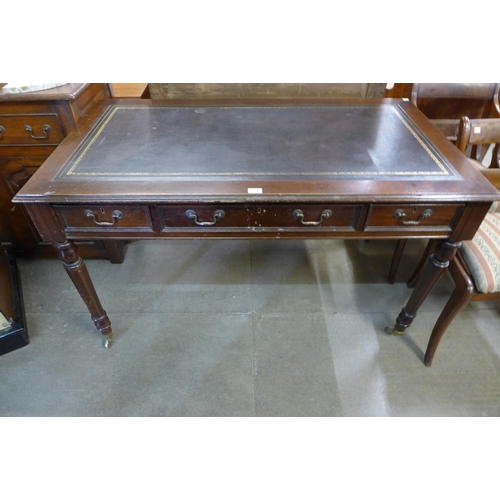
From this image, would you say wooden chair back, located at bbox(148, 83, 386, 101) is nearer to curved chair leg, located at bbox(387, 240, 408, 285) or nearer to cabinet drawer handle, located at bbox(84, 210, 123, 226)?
curved chair leg, located at bbox(387, 240, 408, 285)

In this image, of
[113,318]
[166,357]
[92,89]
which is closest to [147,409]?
[166,357]

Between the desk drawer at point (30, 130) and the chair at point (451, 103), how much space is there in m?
1.65

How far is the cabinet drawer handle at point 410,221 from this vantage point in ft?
3.56

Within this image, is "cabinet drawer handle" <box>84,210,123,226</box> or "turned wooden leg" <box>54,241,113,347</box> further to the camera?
"turned wooden leg" <box>54,241,113,347</box>

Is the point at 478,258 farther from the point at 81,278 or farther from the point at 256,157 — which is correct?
the point at 81,278

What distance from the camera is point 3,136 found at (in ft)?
4.73

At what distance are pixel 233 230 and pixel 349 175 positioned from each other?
42cm

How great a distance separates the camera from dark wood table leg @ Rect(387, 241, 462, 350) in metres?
1.22

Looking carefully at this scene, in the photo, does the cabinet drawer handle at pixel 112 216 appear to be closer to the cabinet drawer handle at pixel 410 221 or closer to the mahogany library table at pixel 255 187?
the mahogany library table at pixel 255 187

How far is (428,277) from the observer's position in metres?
1.35

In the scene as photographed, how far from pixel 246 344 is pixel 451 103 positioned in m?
1.68

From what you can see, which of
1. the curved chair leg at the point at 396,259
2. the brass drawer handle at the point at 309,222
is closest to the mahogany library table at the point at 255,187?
the brass drawer handle at the point at 309,222

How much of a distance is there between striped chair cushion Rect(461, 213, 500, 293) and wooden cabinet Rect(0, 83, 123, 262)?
5.28 ft

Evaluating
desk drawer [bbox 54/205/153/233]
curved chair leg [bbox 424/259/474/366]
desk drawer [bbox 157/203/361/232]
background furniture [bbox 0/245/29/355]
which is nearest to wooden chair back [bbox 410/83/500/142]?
curved chair leg [bbox 424/259/474/366]
